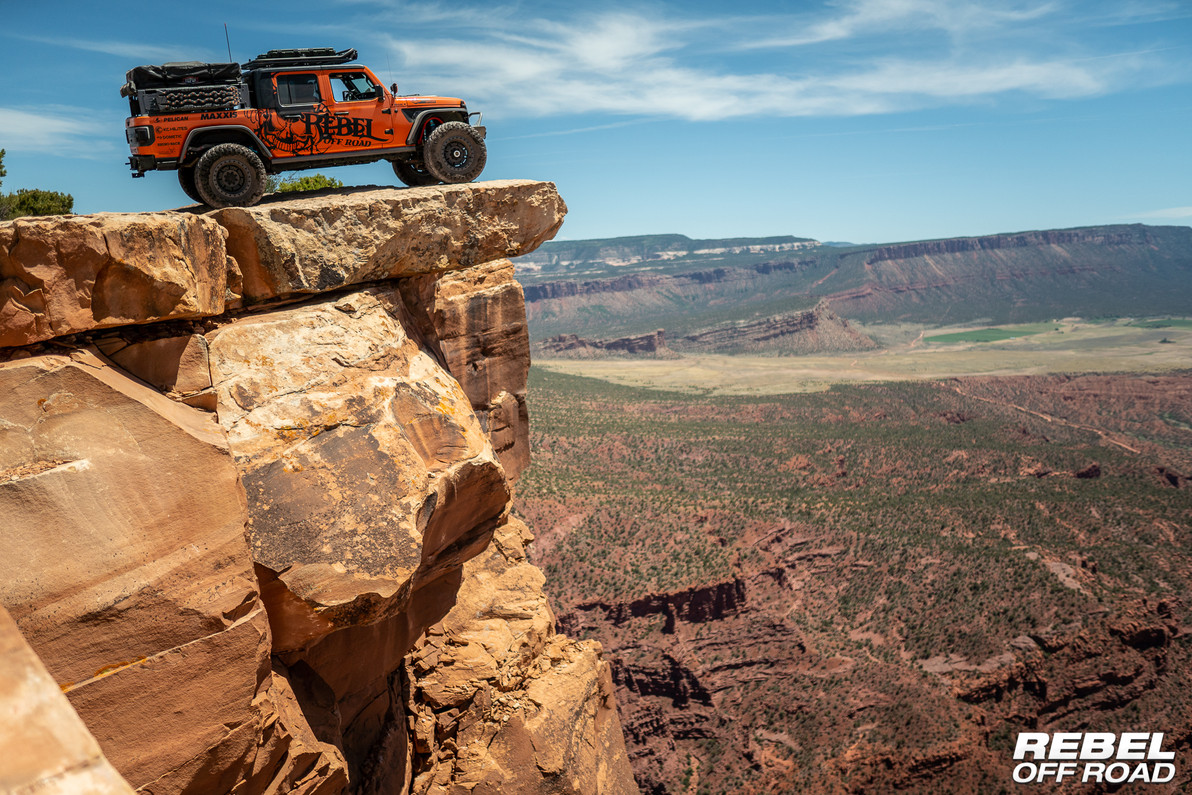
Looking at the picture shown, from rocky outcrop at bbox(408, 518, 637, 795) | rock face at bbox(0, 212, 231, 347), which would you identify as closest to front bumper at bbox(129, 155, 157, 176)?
rock face at bbox(0, 212, 231, 347)

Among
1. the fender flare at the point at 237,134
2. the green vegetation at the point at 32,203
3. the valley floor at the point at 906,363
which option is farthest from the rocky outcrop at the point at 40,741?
the valley floor at the point at 906,363

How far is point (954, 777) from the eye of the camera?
34562 millimetres

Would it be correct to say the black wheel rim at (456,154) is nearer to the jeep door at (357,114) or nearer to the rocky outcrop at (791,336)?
the jeep door at (357,114)

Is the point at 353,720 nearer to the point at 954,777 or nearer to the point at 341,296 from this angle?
the point at 341,296

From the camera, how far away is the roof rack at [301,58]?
42.8 feet

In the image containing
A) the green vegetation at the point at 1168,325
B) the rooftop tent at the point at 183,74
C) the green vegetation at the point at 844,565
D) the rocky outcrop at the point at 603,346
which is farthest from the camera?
the green vegetation at the point at 1168,325

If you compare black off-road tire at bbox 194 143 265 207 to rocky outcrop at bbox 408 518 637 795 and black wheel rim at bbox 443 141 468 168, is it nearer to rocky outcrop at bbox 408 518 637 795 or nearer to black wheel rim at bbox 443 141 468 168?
black wheel rim at bbox 443 141 468 168

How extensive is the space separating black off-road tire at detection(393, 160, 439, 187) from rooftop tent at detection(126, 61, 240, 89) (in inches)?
136

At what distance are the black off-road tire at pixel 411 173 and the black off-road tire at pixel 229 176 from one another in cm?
329

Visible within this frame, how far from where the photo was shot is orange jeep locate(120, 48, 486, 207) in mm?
12203

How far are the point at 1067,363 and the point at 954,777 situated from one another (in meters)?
134

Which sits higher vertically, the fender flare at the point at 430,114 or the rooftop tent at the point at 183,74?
the rooftop tent at the point at 183,74

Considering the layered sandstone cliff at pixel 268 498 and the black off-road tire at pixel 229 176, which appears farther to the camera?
the black off-road tire at pixel 229 176

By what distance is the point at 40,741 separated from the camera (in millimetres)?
2594
